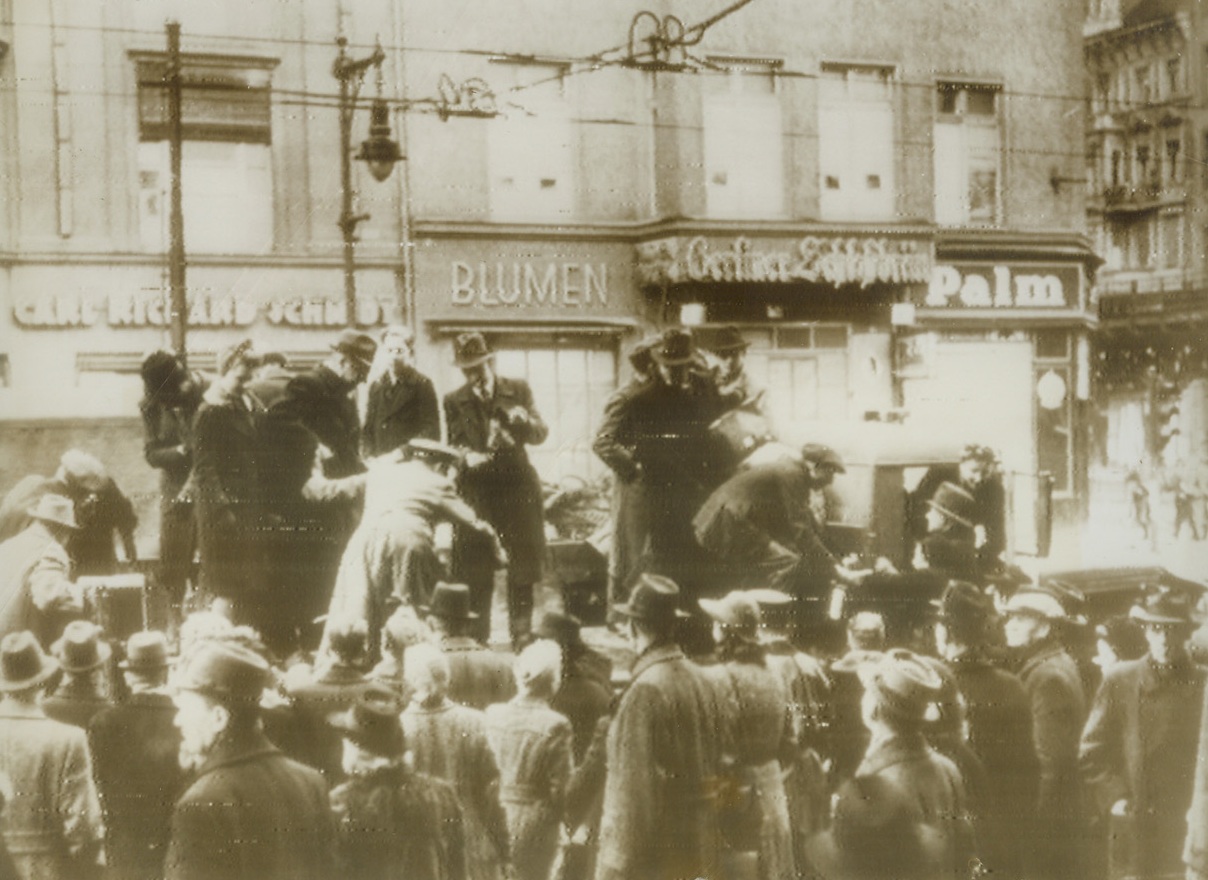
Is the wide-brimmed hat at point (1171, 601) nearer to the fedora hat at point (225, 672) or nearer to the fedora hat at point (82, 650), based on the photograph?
the fedora hat at point (225, 672)

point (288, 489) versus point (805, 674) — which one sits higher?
point (288, 489)

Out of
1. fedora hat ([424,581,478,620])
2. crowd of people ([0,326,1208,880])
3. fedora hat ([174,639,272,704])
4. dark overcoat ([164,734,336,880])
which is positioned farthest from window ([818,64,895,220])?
dark overcoat ([164,734,336,880])

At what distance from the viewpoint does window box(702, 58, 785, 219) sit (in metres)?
3.63

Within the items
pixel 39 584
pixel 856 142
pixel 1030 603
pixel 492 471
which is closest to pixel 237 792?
pixel 39 584

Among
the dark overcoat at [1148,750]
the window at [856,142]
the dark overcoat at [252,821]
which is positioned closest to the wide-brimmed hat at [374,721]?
the dark overcoat at [252,821]

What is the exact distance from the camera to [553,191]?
140 inches

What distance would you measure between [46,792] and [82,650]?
1.31 ft

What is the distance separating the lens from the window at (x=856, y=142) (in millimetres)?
3707

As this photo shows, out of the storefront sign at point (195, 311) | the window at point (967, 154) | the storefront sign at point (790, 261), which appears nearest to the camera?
the storefront sign at point (195, 311)

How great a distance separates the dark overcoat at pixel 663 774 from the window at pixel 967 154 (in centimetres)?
156

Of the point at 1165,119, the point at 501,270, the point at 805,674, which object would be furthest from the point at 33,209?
the point at 1165,119

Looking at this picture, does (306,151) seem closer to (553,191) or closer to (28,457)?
(553,191)

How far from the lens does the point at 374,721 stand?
3.43 m

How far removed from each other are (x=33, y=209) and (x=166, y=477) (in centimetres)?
79
